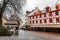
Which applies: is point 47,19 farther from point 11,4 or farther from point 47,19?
point 11,4

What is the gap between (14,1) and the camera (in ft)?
164

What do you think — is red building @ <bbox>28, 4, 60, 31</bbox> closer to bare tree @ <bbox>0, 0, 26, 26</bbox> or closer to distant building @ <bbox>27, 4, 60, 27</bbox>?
distant building @ <bbox>27, 4, 60, 27</bbox>

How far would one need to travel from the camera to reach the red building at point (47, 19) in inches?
3265

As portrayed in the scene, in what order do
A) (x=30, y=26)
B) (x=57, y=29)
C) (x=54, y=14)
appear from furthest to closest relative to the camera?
1. (x=30, y=26)
2. (x=54, y=14)
3. (x=57, y=29)

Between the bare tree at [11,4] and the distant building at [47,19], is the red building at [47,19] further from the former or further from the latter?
the bare tree at [11,4]

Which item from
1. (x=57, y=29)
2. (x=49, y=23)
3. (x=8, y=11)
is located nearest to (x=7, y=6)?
(x=8, y=11)

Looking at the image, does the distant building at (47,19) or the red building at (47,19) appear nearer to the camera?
the red building at (47,19)

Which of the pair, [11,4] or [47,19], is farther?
[47,19]

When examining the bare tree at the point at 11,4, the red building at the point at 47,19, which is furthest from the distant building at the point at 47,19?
the bare tree at the point at 11,4

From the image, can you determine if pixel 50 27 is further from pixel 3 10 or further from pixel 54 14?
pixel 3 10

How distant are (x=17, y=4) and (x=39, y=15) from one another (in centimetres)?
5535

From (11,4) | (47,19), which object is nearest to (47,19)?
(47,19)

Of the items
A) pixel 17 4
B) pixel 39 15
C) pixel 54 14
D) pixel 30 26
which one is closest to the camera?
pixel 17 4

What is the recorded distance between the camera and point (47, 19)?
92.2 metres
